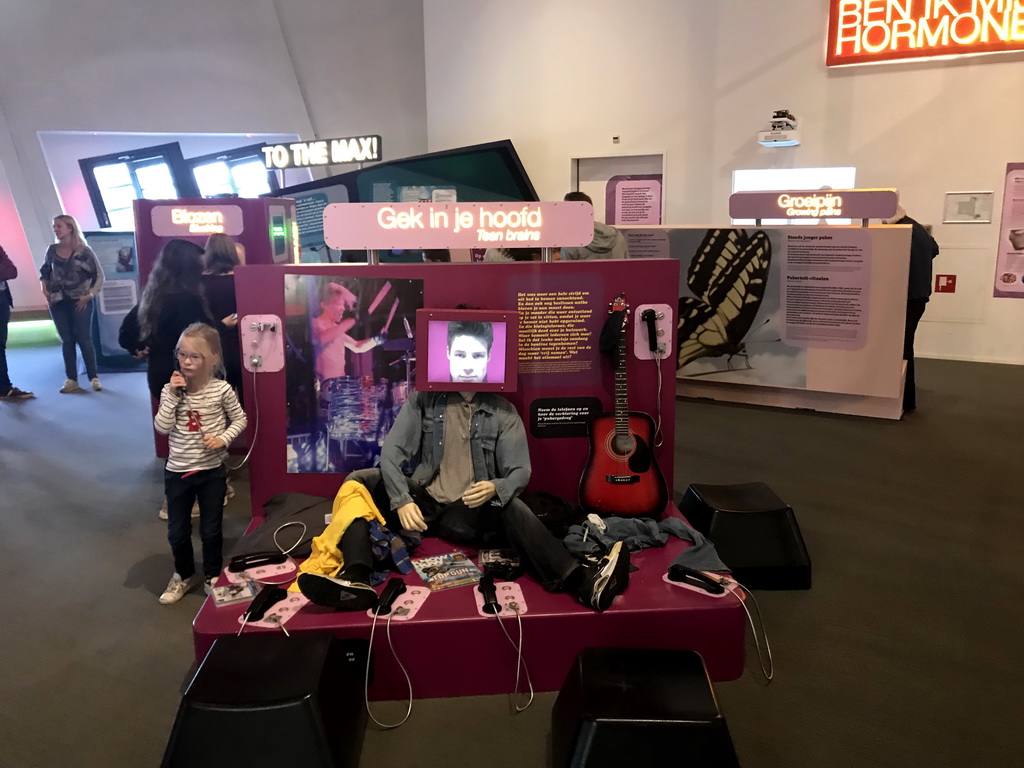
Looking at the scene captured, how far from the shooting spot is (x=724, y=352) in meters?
6.10

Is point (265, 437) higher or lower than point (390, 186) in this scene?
lower

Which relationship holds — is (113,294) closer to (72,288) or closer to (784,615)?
(72,288)

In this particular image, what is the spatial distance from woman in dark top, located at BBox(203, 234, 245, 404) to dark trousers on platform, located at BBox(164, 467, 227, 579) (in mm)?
1123

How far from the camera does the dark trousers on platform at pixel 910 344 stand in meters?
5.52

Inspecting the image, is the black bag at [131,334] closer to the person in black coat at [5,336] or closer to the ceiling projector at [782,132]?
the person in black coat at [5,336]

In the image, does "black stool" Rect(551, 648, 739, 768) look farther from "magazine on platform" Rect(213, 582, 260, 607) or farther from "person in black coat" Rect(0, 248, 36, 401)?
"person in black coat" Rect(0, 248, 36, 401)

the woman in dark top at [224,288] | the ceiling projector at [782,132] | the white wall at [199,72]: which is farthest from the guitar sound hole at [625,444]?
the white wall at [199,72]

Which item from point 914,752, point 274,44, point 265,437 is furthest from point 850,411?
point 274,44

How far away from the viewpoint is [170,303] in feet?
12.3

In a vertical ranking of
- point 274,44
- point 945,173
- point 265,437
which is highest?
point 274,44

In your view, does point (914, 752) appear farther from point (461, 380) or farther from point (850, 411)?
point (850, 411)

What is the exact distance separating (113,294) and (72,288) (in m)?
0.92

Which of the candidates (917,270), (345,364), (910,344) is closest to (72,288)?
(345,364)

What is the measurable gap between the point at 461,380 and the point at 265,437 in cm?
97
